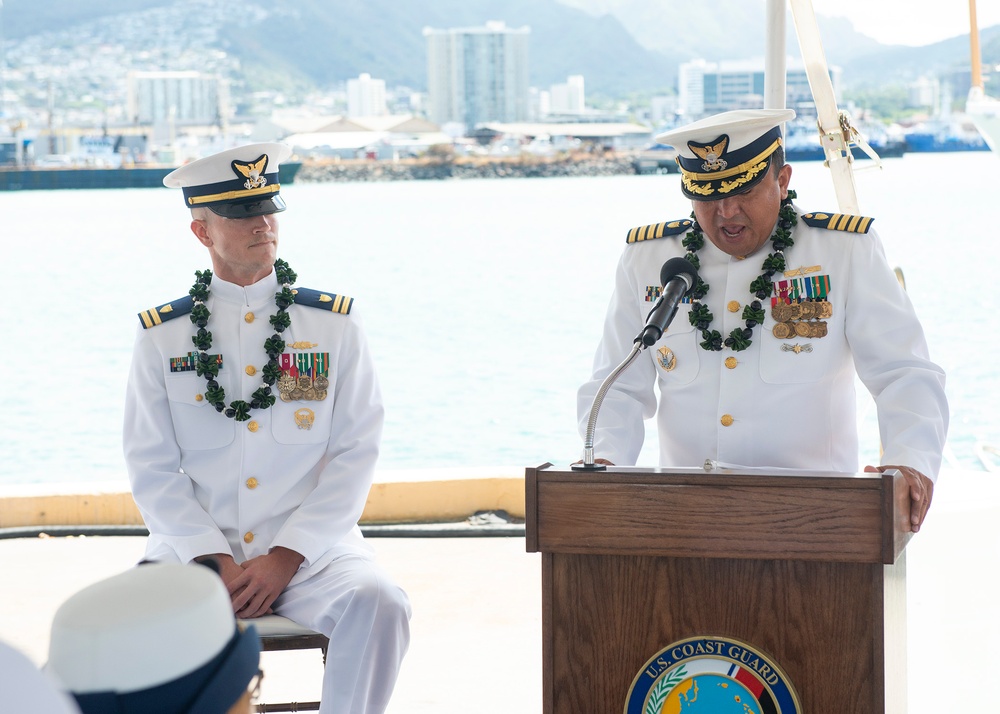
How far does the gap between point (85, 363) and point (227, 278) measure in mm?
20371

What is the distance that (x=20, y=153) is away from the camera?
3744cm

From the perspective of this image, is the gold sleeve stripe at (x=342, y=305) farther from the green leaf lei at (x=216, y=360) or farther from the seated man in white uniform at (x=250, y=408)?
the green leaf lei at (x=216, y=360)

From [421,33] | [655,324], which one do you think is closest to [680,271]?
[655,324]

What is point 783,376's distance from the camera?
2580 millimetres

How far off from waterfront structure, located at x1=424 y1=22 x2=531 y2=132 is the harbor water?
3.98 metres

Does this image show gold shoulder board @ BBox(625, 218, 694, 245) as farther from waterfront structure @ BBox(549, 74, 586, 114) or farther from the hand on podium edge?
waterfront structure @ BBox(549, 74, 586, 114)

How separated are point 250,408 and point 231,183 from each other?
573 millimetres

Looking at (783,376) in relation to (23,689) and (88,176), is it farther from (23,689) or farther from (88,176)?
(88,176)

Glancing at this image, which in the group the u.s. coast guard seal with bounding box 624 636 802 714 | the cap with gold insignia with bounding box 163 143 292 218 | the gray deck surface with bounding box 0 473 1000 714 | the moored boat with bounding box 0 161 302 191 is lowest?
the gray deck surface with bounding box 0 473 1000 714

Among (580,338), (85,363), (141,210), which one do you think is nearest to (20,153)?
(141,210)

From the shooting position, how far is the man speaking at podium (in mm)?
2488

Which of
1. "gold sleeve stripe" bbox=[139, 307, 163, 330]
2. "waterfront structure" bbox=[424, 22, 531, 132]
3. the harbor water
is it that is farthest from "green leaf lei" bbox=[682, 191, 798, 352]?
"waterfront structure" bbox=[424, 22, 531, 132]

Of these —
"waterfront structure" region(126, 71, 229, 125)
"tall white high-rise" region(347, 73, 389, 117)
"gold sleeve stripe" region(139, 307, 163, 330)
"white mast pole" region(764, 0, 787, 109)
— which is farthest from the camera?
"tall white high-rise" region(347, 73, 389, 117)

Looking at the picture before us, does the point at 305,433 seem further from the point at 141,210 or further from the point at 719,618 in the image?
the point at 141,210
